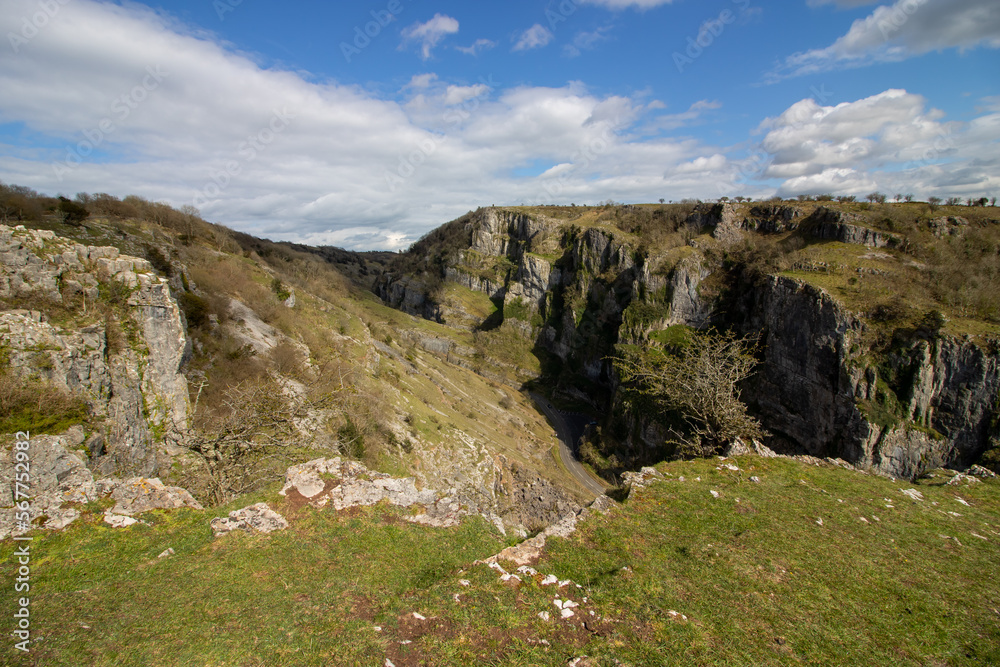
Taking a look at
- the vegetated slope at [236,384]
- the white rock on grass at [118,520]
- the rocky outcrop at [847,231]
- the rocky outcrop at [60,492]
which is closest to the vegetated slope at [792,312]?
the rocky outcrop at [847,231]

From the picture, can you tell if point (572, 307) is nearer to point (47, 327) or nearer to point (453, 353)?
point (453, 353)

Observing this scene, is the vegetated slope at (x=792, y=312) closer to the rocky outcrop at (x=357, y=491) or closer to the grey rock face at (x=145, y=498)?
the rocky outcrop at (x=357, y=491)

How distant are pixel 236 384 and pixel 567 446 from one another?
61.7m

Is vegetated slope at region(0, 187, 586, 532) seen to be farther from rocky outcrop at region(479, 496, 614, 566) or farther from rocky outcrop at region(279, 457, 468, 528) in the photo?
rocky outcrop at region(279, 457, 468, 528)

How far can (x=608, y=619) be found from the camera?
820 cm

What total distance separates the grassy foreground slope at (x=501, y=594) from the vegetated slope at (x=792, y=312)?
9909mm

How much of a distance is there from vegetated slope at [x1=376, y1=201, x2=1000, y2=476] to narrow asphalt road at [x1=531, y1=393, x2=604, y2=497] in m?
3.54

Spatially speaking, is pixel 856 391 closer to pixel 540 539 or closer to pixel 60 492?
pixel 540 539

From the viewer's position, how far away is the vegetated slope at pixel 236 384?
13935 millimetres

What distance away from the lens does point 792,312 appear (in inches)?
2280

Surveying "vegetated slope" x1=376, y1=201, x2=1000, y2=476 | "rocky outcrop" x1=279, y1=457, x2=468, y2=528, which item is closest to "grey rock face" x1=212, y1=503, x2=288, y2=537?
"rocky outcrop" x1=279, y1=457, x2=468, y2=528

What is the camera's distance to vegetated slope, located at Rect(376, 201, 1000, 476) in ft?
146

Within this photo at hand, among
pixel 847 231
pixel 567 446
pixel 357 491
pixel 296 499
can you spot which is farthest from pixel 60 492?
pixel 847 231

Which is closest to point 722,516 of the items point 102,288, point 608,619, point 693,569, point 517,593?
point 693,569
